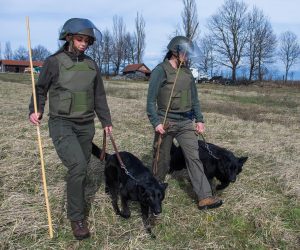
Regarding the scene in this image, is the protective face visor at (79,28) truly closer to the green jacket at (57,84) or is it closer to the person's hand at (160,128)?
the green jacket at (57,84)

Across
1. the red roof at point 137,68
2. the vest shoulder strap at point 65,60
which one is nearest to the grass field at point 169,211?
the vest shoulder strap at point 65,60

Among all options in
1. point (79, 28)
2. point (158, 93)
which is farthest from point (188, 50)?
point (79, 28)

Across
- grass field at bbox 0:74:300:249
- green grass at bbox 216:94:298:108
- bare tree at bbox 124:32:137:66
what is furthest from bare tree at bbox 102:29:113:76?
grass field at bbox 0:74:300:249

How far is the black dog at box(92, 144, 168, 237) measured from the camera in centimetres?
432

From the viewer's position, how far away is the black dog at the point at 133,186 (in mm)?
4316

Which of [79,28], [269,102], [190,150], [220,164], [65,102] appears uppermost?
[79,28]

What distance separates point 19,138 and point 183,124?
15.4ft

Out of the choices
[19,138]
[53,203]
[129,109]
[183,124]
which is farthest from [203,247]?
[129,109]

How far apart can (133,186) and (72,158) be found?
0.83m

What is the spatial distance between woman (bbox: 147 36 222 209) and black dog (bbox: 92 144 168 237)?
24.1 inches

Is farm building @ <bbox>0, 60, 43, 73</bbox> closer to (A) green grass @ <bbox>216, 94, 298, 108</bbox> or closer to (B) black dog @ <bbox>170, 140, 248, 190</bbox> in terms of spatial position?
(A) green grass @ <bbox>216, 94, 298, 108</bbox>

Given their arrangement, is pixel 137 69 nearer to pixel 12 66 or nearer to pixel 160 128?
pixel 12 66

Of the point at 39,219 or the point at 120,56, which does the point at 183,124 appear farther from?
the point at 120,56

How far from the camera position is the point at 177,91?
522 centimetres
